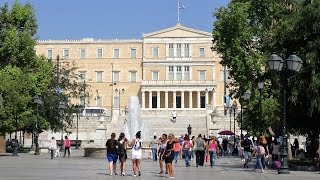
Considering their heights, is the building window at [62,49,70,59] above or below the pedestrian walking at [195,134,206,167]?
above

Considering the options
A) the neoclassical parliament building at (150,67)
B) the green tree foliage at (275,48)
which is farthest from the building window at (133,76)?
the green tree foliage at (275,48)

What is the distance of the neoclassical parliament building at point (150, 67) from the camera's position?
112875 mm

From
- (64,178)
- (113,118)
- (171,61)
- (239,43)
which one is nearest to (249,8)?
(239,43)

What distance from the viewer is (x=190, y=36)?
11512 centimetres

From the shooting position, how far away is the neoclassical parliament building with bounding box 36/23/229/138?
4444 inches

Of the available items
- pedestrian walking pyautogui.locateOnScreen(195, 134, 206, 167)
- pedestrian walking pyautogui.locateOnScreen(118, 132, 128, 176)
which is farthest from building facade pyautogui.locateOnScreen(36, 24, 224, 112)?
pedestrian walking pyautogui.locateOnScreen(118, 132, 128, 176)

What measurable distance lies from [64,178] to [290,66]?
886cm

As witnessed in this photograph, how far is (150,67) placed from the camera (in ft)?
377

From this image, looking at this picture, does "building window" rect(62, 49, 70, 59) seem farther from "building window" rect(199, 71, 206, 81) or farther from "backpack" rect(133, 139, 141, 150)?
"backpack" rect(133, 139, 141, 150)

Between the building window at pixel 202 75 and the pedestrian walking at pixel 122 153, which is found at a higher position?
the building window at pixel 202 75

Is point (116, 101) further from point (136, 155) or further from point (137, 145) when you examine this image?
point (136, 155)

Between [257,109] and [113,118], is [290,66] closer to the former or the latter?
[257,109]

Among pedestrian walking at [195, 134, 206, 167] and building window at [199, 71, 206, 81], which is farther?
building window at [199, 71, 206, 81]

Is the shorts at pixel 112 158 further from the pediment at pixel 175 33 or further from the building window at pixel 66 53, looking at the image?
the building window at pixel 66 53
